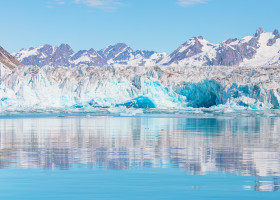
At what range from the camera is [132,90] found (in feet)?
125

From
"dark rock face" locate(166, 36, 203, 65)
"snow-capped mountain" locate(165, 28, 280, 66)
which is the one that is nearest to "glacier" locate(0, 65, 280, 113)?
"snow-capped mountain" locate(165, 28, 280, 66)

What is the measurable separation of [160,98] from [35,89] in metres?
10.3

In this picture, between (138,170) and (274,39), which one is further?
(274,39)

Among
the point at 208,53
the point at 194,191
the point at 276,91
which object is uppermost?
the point at 208,53

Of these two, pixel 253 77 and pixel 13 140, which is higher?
pixel 253 77

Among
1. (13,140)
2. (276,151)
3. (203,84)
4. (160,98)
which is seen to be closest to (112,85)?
(160,98)

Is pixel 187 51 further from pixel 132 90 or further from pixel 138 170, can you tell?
pixel 138 170

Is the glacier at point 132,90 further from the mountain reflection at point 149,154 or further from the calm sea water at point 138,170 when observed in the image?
the calm sea water at point 138,170

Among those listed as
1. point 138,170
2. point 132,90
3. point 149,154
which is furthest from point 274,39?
point 138,170

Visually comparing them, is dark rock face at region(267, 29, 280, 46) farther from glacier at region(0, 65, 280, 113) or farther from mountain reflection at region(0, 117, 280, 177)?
mountain reflection at region(0, 117, 280, 177)

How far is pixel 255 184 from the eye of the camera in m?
6.14

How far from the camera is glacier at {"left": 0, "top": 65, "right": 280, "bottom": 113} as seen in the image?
111 feet

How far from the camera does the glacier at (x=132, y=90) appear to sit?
33.8 metres

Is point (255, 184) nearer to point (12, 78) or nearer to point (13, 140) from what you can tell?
point (13, 140)
